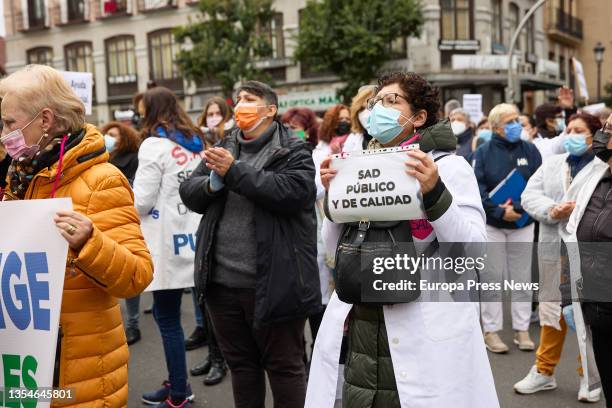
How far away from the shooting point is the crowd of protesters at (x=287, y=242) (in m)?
2.40

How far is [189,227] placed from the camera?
4.89 metres

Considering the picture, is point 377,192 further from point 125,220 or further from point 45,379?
point 45,379

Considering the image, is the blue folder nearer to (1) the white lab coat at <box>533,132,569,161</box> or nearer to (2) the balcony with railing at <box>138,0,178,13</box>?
(1) the white lab coat at <box>533,132,569,161</box>

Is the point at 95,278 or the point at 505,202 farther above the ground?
the point at 95,278

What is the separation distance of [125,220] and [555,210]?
10.4 ft

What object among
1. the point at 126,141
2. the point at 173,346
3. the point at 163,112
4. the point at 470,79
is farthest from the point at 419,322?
the point at 470,79

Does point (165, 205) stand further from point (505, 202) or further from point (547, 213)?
point (505, 202)

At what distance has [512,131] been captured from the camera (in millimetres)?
6094

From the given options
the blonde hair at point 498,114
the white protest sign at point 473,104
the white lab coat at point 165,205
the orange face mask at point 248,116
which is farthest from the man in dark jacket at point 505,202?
the white protest sign at point 473,104

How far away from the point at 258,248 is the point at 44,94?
138 centimetres

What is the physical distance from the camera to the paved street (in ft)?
15.6

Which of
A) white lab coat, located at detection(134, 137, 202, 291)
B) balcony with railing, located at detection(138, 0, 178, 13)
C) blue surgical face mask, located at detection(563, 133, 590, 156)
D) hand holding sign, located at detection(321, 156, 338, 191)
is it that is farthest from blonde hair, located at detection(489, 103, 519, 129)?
balcony with railing, located at detection(138, 0, 178, 13)

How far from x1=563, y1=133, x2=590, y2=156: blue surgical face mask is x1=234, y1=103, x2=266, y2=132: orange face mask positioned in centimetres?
251

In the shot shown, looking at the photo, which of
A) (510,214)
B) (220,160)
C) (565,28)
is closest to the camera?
(220,160)
